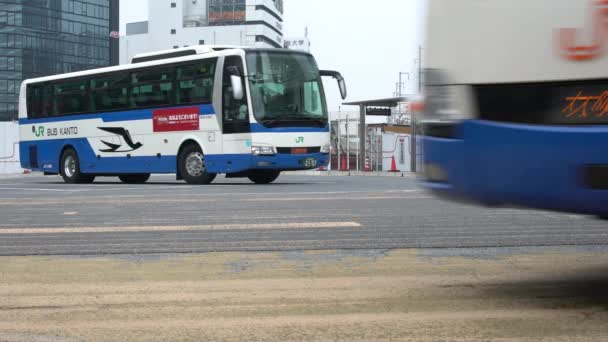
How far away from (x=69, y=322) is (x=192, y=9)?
142 m

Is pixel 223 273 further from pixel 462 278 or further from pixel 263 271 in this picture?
pixel 462 278

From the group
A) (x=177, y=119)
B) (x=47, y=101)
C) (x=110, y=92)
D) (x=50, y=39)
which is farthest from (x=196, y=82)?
→ (x=50, y=39)

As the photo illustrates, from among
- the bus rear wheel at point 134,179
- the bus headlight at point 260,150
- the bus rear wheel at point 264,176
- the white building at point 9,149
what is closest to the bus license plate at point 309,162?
the bus headlight at point 260,150

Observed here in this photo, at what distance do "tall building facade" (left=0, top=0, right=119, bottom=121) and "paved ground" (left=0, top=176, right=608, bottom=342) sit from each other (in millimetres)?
98365

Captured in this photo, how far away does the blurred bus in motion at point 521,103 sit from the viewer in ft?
13.3

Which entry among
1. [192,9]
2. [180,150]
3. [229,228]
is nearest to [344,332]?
[229,228]

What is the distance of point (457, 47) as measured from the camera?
448cm

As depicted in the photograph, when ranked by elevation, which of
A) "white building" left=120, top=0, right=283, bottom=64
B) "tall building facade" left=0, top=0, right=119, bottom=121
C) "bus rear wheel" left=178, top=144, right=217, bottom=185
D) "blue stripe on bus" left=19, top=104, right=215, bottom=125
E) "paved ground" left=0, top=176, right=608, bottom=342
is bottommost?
"paved ground" left=0, top=176, right=608, bottom=342

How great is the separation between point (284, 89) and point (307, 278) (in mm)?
16346

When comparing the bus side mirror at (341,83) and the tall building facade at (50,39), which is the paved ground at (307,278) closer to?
the bus side mirror at (341,83)

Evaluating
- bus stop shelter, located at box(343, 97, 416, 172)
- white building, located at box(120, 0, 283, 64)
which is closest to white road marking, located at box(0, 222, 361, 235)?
bus stop shelter, located at box(343, 97, 416, 172)

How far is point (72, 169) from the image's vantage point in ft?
87.3

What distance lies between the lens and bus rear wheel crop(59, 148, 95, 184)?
26208mm

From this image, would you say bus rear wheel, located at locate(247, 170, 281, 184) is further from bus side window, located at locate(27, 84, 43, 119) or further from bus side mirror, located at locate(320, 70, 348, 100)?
bus side window, located at locate(27, 84, 43, 119)
